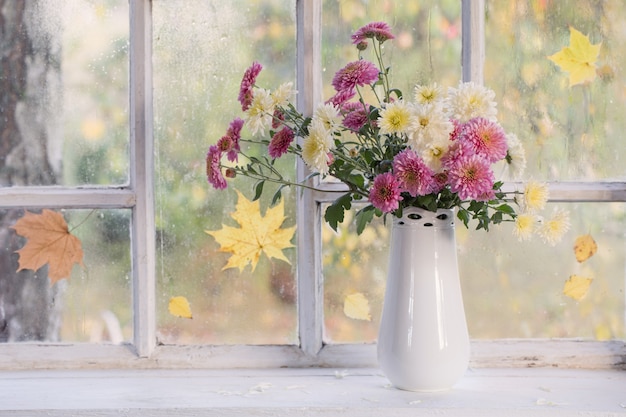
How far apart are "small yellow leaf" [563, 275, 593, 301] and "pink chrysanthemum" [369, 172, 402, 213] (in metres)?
0.55

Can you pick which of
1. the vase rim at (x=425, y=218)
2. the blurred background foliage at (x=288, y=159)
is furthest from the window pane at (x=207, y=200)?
the vase rim at (x=425, y=218)

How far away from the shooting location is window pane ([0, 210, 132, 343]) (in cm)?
150

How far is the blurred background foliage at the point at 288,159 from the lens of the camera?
1.49 metres

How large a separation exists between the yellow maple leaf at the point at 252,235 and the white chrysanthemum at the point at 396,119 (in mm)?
410

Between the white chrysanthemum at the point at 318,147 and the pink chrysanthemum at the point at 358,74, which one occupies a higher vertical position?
the pink chrysanthemum at the point at 358,74

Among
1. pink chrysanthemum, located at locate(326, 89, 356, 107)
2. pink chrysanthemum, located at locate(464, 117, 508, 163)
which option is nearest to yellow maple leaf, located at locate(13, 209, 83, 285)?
pink chrysanthemum, located at locate(326, 89, 356, 107)

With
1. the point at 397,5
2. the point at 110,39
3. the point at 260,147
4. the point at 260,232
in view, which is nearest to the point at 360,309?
the point at 260,232

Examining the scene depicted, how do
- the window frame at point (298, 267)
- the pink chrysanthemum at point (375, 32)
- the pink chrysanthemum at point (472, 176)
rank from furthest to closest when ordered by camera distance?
1. the window frame at point (298, 267)
2. the pink chrysanthemum at point (375, 32)
3. the pink chrysanthemum at point (472, 176)

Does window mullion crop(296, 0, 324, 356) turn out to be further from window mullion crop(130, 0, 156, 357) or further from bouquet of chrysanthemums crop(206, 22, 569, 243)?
window mullion crop(130, 0, 156, 357)

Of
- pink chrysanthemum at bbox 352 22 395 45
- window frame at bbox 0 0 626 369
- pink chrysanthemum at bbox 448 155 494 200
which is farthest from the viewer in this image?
window frame at bbox 0 0 626 369

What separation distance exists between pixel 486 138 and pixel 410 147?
128 mm

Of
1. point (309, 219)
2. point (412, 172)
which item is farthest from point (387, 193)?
point (309, 219)

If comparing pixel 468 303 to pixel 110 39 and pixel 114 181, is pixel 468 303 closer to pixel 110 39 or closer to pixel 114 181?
pixel 114 181

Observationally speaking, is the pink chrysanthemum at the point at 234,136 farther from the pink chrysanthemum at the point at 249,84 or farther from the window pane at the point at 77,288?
the window pane at the point at 77,288
